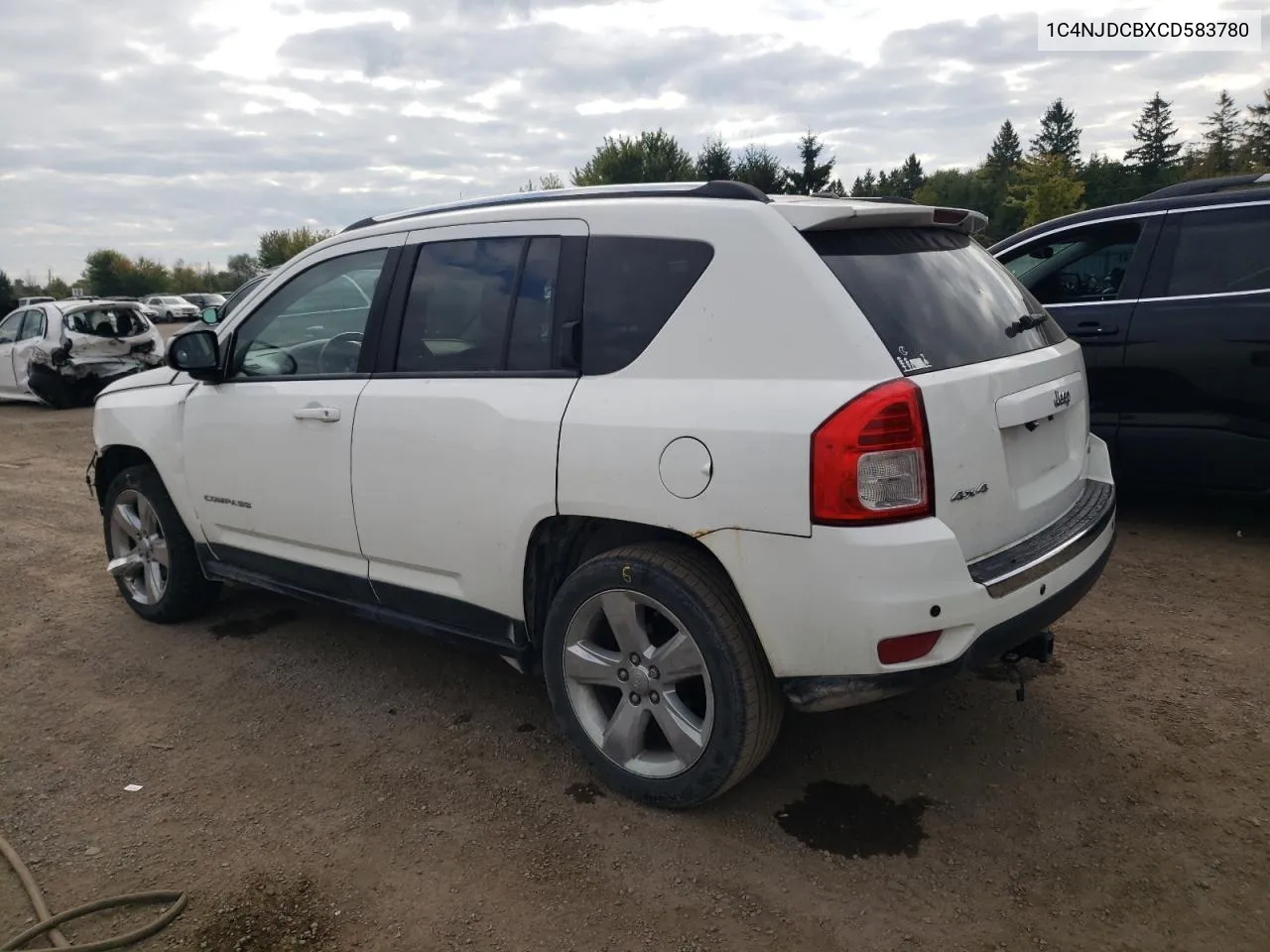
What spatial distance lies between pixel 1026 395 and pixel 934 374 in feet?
1.52

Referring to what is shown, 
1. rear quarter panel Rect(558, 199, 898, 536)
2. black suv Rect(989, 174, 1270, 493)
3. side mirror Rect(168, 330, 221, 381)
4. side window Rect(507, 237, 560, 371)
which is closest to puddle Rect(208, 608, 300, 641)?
side mirror Rect(168, 330, 221, 381)

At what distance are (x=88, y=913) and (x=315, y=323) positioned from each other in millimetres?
2264

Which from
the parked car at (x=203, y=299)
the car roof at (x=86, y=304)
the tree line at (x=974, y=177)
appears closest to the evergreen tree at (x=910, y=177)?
the tree line at (x=974, y=177)

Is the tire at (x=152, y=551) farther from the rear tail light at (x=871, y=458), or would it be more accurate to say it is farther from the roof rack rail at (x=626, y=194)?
the rear tail light at (x=871, y=458)

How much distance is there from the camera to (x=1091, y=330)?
221 inches

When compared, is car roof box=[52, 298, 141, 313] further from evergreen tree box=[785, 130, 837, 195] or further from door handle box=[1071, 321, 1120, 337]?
evergreen tree box=[785, 130, 837, 195]

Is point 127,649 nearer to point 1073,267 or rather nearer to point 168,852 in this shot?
point 168,852

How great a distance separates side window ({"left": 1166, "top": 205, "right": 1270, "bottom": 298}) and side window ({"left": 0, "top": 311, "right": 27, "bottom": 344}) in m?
15.6

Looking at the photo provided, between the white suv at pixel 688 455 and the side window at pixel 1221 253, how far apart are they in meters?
2.37

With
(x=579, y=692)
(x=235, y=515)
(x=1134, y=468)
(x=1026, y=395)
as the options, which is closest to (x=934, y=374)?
(x=1026, y=395)

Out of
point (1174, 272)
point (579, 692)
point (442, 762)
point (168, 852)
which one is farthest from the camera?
point (1174, 272)

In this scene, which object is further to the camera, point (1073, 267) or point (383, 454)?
point (1073, 267)

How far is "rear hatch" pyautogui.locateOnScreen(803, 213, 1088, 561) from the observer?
2.61 m

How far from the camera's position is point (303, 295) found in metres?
4.00
